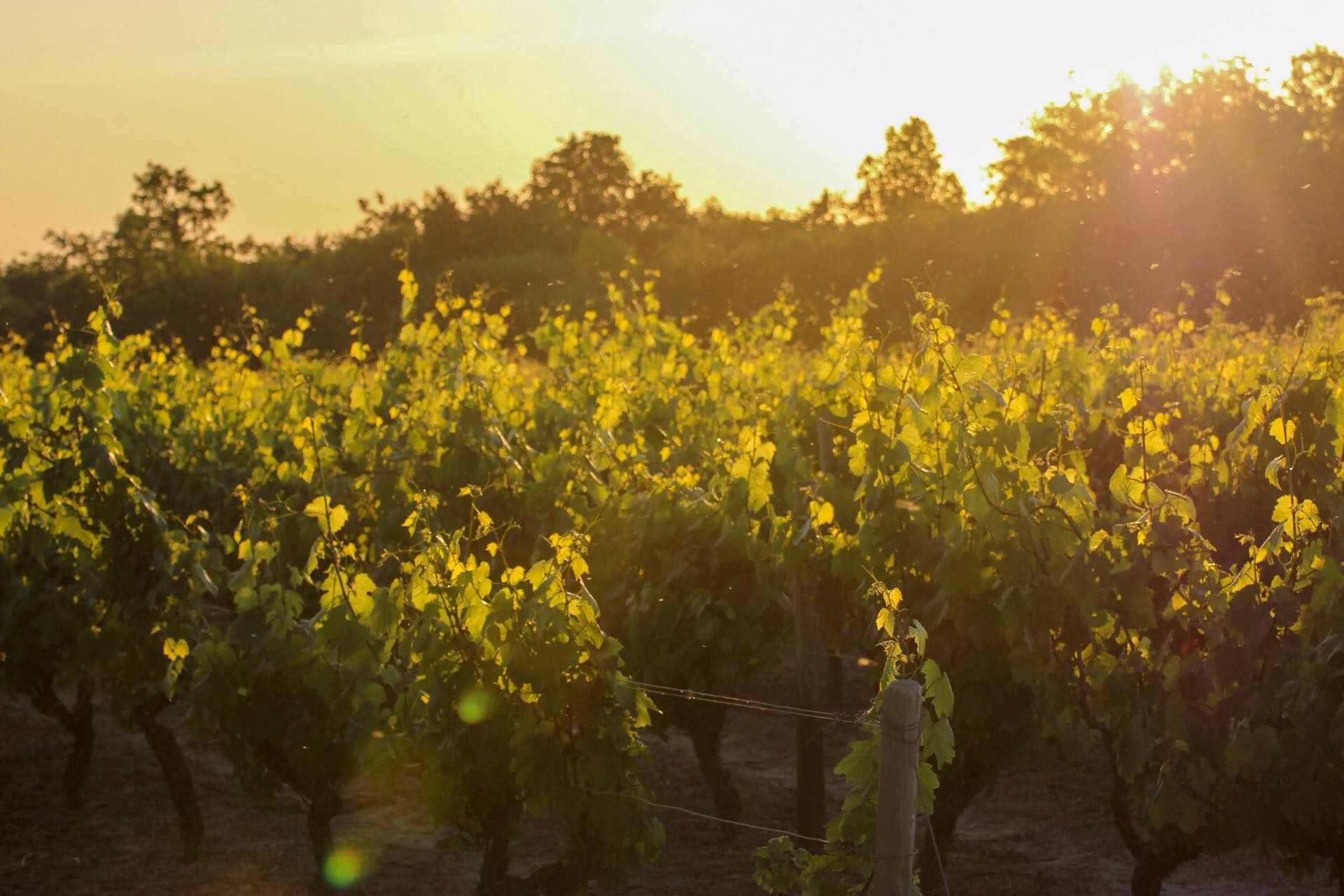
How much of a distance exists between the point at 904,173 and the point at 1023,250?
2735 cm

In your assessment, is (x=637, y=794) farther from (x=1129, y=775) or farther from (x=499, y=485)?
(x=499, y=485)

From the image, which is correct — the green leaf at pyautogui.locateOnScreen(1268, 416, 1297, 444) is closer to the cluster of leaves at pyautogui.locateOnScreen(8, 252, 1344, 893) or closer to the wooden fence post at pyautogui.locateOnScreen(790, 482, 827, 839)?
the cluster of leaves at pyautogui.locateOnScreen(8, 252, 1344, 893)

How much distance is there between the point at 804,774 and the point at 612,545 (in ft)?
4.17

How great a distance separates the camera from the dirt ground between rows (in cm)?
614

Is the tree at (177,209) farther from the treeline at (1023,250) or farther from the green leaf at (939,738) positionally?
the green leaf at (939,738)

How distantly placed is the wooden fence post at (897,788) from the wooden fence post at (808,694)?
2.47m

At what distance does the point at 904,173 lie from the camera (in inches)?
2232

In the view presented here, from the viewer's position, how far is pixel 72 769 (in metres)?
7.27

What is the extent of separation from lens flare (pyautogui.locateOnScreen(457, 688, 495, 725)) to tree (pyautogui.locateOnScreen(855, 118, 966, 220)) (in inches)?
2103

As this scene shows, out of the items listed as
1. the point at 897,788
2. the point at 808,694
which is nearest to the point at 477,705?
the point at 897,788

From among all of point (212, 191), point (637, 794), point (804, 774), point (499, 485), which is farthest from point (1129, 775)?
point (212, 191)

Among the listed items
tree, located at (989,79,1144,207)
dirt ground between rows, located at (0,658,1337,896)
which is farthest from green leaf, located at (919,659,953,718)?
tree, located at (989,79,1144,207)

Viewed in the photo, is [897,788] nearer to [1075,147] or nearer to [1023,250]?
[1023,250]

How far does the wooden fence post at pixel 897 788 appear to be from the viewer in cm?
287
